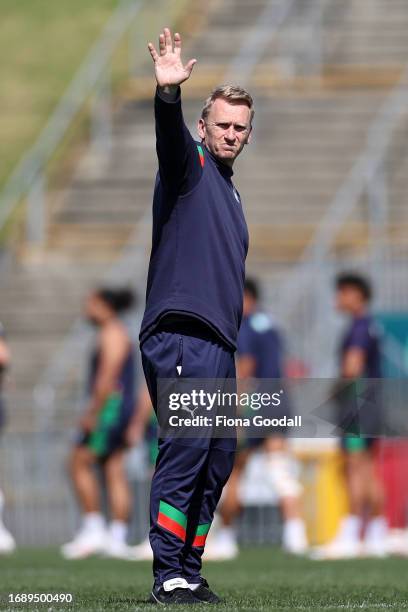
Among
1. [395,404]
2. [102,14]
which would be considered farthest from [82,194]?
[395,404]

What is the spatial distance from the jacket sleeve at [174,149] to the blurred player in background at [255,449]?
21.9 ft

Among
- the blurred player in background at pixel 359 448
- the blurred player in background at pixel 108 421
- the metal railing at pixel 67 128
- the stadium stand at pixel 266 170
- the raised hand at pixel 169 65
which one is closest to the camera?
the raised hand at pixel 169 65

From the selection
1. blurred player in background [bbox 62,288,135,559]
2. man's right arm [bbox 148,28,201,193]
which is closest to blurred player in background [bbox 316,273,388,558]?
blurred player in background [bbox 62,288,135,559]

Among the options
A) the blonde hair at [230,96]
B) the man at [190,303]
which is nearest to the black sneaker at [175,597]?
the man at [190,303]

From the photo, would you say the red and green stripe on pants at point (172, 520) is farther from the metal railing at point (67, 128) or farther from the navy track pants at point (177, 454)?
the metal railing at point (67, 128)

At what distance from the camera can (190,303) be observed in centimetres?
726

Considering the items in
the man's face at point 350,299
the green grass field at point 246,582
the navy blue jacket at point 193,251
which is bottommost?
the green grass field at point 246,582

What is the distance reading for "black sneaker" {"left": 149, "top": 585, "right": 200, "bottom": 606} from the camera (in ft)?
23.7

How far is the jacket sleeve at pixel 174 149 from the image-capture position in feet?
22.9

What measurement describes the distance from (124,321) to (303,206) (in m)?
4.73

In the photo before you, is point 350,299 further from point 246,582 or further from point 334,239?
point 334,239

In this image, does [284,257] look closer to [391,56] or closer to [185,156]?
[391,56]

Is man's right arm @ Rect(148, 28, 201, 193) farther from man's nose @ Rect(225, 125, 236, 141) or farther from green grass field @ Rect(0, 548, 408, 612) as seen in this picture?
green grass field @ Rect(0, 548, 408, 612)

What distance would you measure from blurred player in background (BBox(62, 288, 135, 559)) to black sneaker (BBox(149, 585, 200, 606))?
23.5 feet
